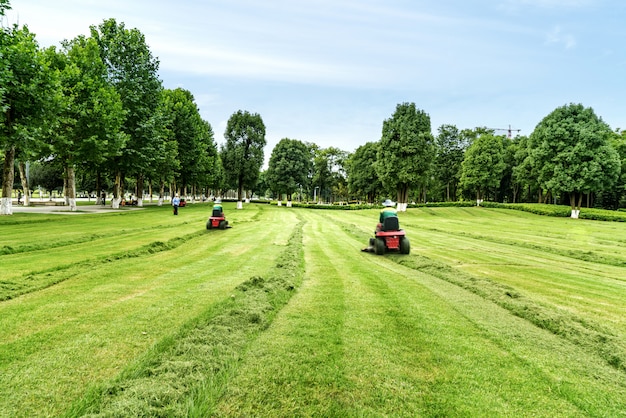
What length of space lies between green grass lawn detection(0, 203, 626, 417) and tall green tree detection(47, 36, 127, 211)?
803 inches

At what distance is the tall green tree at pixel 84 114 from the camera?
82.2ft

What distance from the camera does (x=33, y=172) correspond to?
71875 mm

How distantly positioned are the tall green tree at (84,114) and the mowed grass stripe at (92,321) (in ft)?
73.4

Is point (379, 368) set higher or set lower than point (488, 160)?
lower

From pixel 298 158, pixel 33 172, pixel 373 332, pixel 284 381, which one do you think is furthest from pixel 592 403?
pixel 33 172

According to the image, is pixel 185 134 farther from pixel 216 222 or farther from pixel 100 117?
pixel 216 222

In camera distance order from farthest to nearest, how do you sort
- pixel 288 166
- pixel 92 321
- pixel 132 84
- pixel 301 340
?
pixel 288 166, pixel 132 84, pixel 92 321, pixel 301 340

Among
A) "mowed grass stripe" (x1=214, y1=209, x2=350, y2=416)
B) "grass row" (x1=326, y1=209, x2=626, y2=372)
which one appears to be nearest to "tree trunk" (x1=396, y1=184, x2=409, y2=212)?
"grass row" (x1=326, y1=209, x2=626, y2=372)

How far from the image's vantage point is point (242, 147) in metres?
42.5

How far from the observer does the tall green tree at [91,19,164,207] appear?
3183 cm

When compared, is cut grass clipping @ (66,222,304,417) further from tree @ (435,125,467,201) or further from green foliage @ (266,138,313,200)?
tree @ (435,125,467,201)

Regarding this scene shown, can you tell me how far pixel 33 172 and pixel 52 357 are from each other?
9215 centimetres

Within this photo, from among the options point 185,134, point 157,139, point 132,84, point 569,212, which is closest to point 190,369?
point 157,139

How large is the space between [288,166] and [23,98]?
3826 cm
